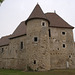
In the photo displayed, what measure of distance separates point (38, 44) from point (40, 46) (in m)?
0.45

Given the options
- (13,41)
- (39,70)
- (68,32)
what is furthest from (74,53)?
(13,41)

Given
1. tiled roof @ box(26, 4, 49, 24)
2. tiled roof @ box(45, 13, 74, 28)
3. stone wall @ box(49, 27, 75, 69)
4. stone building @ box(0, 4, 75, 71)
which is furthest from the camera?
tiled roof @ box(45, 13, 74, 28)

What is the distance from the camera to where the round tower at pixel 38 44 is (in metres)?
19.3

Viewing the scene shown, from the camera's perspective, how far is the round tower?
1930cm

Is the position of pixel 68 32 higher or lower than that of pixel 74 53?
higher

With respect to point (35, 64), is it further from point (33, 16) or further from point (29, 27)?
point (33, 16)

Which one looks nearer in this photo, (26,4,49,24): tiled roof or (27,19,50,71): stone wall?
(27,19,50,71): stone wall

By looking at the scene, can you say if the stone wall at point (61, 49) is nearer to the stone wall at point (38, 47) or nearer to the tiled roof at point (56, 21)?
the tiled roof at point (56, 21)

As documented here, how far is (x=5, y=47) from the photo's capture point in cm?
3072

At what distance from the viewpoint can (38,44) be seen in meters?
20.0

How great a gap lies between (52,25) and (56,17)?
3.88 metres

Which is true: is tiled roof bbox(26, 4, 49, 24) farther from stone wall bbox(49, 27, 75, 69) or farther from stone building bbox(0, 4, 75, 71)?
stone wall bbox(49, 27, 75, 69)

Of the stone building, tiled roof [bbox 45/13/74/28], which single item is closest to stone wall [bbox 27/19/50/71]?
the stone building

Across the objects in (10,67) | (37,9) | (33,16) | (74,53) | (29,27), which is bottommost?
(10,67)
